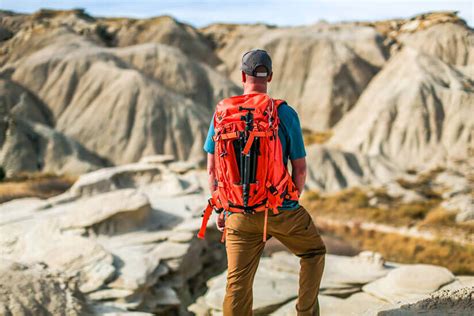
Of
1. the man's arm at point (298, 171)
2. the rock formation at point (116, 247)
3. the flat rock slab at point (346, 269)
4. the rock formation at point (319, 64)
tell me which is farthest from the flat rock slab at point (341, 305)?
the rock formation at point (319, 64)

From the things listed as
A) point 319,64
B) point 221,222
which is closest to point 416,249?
point 221,222

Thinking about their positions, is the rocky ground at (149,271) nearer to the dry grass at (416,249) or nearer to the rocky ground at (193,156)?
the rocky ground at (193,156)

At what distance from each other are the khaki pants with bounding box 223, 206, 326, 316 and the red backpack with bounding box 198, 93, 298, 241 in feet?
0.31

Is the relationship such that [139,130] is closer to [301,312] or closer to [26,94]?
[26,94]

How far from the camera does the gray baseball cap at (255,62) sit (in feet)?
11.5

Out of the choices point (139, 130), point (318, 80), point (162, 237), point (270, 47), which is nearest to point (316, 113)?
point (318, 80)

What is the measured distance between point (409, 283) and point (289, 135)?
12.7 feet

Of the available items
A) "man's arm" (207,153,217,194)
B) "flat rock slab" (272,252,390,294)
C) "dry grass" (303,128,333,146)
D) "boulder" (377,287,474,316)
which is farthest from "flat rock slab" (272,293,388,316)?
"dry grass" (303,128,333,146)

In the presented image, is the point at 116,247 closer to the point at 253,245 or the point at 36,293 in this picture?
the point at 36,293

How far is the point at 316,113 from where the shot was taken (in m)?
46.4

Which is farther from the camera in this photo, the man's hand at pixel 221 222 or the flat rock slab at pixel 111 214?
the flat rock slab at pixel 111 214

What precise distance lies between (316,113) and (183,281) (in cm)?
3806

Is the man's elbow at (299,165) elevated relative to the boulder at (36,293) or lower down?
elevated

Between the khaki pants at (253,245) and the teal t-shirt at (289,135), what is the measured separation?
11 cm
